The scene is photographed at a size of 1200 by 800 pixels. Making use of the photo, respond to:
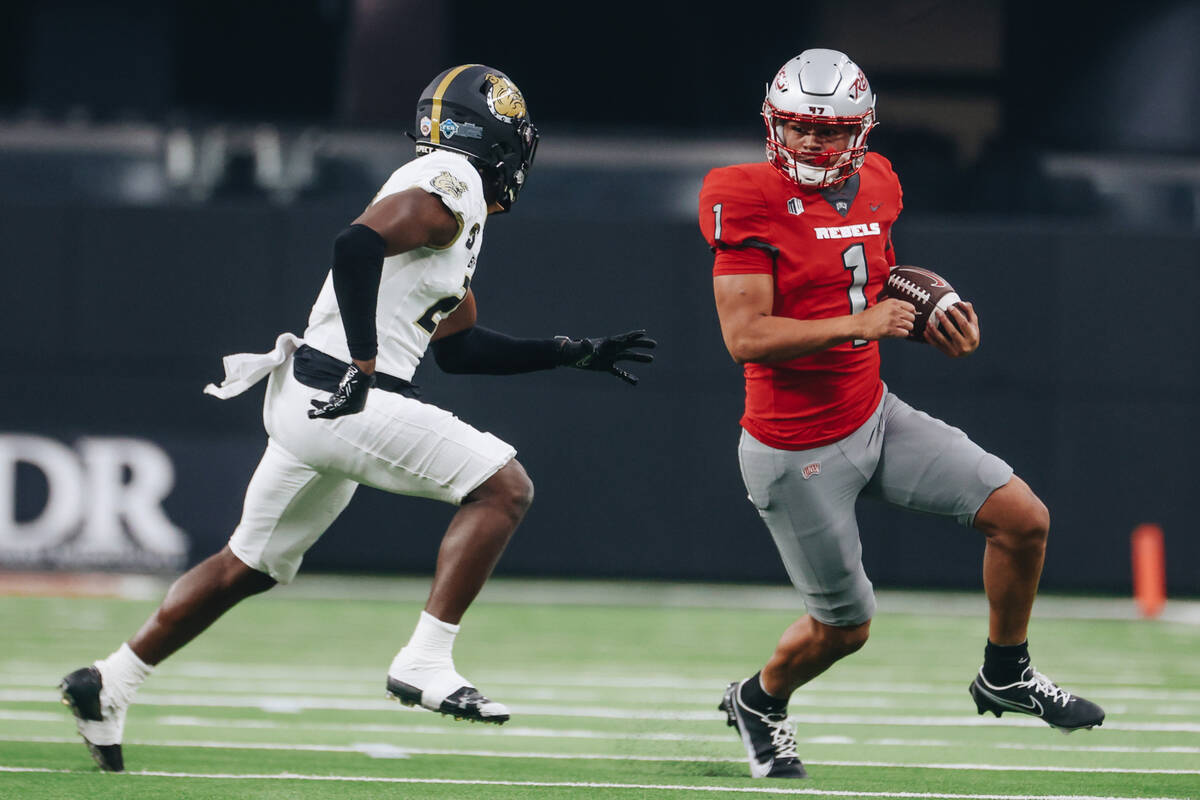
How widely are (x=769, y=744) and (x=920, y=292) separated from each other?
57.4 inches

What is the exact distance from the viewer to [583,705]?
7121mm

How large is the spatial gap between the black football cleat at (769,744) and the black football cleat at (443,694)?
1.03 meters

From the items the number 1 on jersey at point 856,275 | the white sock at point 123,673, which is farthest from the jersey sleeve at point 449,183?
the white sock at point 123,673

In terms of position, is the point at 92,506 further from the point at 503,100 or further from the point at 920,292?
the point at 920,292

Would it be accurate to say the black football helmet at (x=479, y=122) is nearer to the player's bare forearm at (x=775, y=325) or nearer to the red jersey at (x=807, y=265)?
the red jersey at (x=807, y=265)

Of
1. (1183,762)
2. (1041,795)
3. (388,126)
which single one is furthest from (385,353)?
(388,126)

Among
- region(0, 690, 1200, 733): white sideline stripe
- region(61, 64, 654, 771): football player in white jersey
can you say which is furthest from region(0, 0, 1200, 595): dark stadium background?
region(61, 64, 654, 771): football player in white jersey

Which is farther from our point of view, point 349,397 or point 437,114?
point 437,114

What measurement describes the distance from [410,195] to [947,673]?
184 inches

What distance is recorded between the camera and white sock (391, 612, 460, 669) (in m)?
4.66

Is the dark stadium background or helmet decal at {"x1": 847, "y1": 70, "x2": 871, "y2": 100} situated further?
the dark stadium background

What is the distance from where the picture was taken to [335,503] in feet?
16.6

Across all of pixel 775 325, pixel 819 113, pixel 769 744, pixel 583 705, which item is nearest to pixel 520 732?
pixel 583 705

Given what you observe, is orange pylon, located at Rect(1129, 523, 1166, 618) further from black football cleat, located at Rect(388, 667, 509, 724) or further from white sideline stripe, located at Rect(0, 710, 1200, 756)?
black football cleat, located at Rect(388, 667, 509, 724)
